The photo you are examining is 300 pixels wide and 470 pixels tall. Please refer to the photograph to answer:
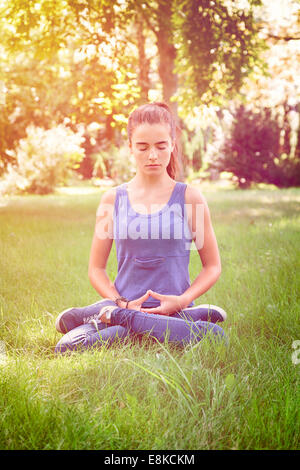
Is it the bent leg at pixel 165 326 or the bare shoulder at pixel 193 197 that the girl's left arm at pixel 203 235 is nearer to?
the bare shoulder at pixel 193 197

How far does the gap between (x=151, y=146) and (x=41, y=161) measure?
15.4m

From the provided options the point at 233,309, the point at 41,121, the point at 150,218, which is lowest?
the point at 233,309

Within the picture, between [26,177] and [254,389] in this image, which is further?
[26,177]

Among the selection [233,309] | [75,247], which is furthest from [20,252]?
[233,309]

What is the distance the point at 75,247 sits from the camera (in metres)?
6.36

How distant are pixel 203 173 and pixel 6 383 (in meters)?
28.3

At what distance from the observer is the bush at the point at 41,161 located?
1670 cm

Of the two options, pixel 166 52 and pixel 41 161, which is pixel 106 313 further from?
pixel 41 161

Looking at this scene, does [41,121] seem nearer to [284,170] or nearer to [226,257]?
[226,257]

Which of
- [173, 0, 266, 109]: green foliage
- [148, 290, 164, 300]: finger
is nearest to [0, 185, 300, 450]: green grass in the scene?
[148, 290, 164, 300]: finger

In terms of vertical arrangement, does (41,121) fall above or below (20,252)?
above

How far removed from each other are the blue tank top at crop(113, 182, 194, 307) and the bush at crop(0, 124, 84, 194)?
1366 cm

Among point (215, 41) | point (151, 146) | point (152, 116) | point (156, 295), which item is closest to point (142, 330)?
point (156, 295)

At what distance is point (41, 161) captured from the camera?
1736 centimetres
